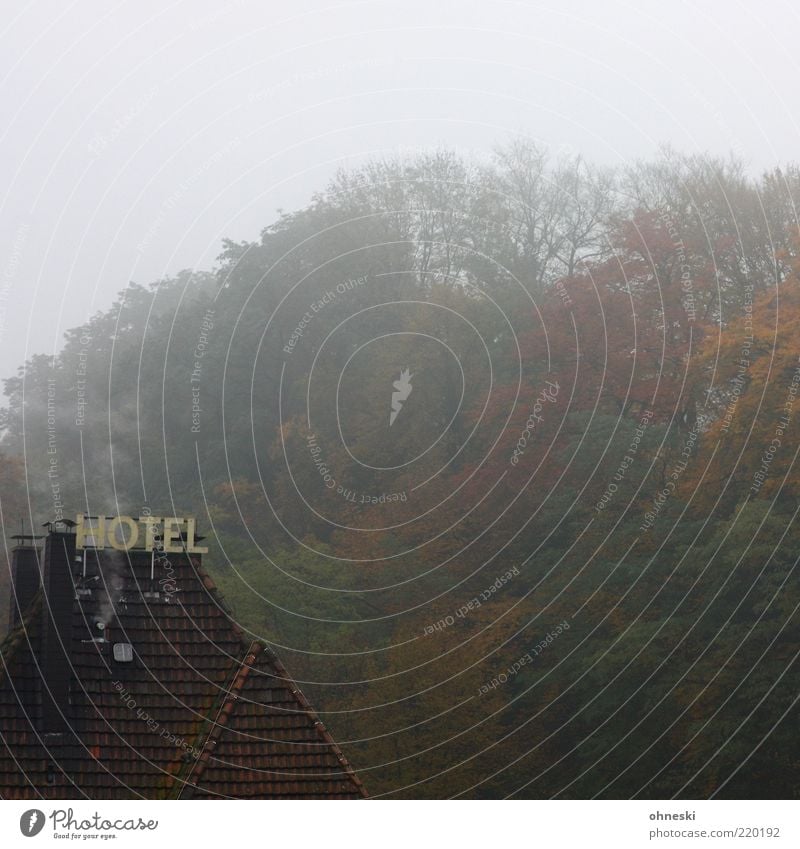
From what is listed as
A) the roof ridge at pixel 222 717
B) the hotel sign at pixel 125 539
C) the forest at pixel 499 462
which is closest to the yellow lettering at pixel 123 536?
the hotel sign at pixel 125 539

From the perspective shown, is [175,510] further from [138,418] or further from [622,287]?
[622,287]

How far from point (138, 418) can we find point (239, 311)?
26.7 feet

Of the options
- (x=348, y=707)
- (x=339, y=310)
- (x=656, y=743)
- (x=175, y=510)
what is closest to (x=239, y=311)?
(x=339, y=310)

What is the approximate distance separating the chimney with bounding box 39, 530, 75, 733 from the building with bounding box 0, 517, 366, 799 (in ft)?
0.07

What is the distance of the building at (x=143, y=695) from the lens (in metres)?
27.1

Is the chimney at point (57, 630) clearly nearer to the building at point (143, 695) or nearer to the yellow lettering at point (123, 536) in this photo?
the building at point (143, 695)

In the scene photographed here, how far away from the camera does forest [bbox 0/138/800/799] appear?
47.4 metres

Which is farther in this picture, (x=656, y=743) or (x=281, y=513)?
(x=281, y=513)

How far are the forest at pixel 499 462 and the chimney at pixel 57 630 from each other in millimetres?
22134

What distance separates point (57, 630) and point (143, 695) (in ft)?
6.83

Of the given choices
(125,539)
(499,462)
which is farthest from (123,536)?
(499,462)

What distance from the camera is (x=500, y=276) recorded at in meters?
62.9

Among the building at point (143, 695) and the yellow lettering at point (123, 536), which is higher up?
the yellow lettering at point (123, 536)

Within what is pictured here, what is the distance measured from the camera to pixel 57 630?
2847cm
